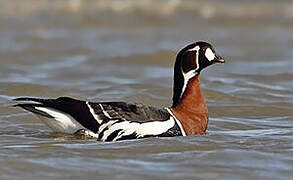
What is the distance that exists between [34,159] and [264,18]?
1394 cm

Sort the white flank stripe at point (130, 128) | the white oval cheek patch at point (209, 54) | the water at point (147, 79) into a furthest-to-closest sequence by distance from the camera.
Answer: the white oval cheek patch at point (209, 54)
the white flank stripe at point (130, 128)
the water at point (147, 79)

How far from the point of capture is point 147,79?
48.4ft

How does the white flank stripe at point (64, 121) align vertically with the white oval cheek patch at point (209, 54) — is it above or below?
below

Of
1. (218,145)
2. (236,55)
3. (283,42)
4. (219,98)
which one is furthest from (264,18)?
(218,145)

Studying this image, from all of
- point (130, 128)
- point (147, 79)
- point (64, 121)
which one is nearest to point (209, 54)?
point (130, 128)

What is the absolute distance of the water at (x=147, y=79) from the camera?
8.48 metres

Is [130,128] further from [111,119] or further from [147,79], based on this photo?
[147,79]

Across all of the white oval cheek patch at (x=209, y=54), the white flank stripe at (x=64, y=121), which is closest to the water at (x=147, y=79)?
the white flank stripe at (x=64, y=121)

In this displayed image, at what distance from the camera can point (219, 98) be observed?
13312mm

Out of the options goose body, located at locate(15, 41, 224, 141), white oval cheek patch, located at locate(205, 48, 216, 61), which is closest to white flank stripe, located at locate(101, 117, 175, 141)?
goose body, located at locate(15, 41, 224, 141)

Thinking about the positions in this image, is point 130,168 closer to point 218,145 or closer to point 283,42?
point 218,145

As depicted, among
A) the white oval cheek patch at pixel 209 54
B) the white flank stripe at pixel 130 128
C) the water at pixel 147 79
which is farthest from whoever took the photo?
the white oval cheek patch at pixel 209 54

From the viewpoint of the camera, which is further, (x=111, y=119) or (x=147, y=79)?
(x=147, y=79)

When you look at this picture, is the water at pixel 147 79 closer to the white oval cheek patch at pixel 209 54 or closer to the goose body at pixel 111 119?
the goose body at pixel 111 119
